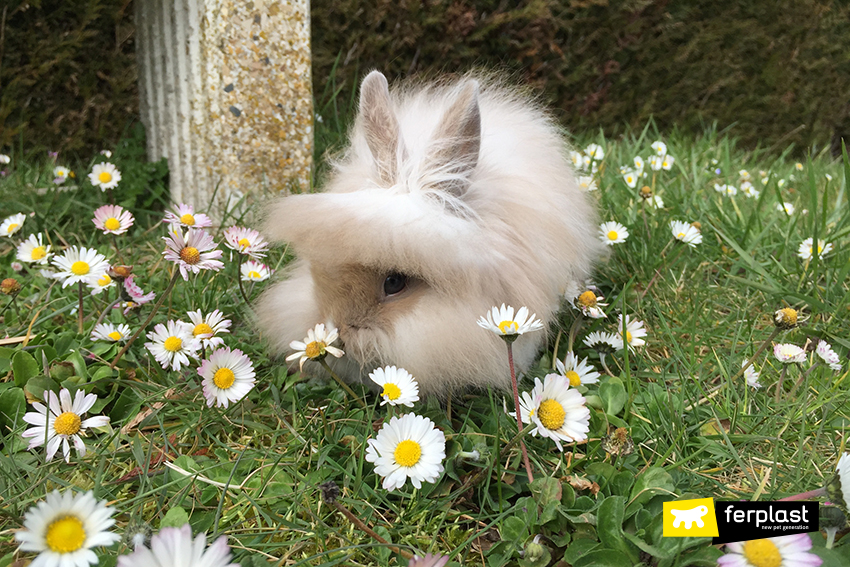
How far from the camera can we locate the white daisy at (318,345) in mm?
1484

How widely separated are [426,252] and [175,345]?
2.66 ft

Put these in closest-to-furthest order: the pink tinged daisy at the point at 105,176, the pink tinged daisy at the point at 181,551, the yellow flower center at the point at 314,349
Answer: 1. the pink tinged daisy at the point at 181,551
2. the yellow flower center at the point at 314,349
3. the pink tinged daisy at the point at 105,176

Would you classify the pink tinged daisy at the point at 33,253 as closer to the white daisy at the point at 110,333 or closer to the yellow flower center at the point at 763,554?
the white daisy at the point at 110,333

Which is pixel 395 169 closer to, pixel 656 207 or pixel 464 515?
pixel 464 515

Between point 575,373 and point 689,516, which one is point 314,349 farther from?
point 689,516

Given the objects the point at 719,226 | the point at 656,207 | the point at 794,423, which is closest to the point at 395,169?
the point at 794,423

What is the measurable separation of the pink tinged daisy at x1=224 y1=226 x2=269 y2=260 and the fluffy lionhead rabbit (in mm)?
144

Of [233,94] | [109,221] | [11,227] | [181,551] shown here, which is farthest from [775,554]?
[233,94]

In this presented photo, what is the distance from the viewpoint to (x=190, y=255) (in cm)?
175

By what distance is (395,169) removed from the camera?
72.7 inches

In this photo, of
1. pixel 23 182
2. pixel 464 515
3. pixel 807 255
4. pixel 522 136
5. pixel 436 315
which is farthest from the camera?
pixel 23 182

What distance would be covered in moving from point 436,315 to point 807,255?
1.80 metres

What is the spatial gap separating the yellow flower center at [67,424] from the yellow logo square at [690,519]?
1462 mm

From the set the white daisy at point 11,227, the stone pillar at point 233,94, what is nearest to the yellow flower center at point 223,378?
the white daisy at point 11,227
